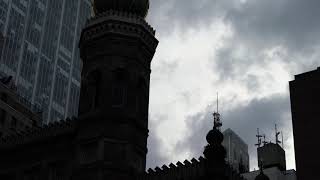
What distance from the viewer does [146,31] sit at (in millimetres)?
42938

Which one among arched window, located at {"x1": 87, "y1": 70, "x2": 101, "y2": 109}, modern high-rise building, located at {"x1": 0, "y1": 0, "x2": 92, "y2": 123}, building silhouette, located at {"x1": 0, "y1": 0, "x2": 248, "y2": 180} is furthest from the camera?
modern high-rise building, located at {"x1": 0, "y1": 0, "x2": 92, "y2": 123}

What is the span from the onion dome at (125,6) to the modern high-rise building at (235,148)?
84.7 metres

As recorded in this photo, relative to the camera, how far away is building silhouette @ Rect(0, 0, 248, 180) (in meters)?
38.1

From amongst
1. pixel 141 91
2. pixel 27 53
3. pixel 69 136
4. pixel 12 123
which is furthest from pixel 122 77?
pixel 27 53

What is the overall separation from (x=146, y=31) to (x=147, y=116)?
5.95 m

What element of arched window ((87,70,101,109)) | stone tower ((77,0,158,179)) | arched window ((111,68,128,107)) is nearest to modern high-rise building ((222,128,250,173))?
stone tower ((77,0,158,179))

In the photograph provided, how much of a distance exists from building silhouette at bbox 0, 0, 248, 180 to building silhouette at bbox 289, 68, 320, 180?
25.8 m

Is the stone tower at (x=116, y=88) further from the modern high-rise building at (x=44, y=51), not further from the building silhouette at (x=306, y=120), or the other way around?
the modern high-rise building at (x=44, y=51)

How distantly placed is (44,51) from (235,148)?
44459 millimetres

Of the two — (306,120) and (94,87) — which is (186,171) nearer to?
(94,87)

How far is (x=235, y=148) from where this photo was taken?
13062cm

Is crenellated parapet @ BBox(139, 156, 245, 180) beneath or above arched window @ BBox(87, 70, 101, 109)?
beneath

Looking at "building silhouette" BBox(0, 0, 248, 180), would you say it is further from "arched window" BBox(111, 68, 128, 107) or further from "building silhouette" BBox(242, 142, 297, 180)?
"building silhouette" BBox(242, 142, 297, 180)

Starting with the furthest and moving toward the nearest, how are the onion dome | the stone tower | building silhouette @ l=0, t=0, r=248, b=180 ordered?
the onion dome, the stone tower, building silhouette @ l=0, t=0, r=248, b=180
